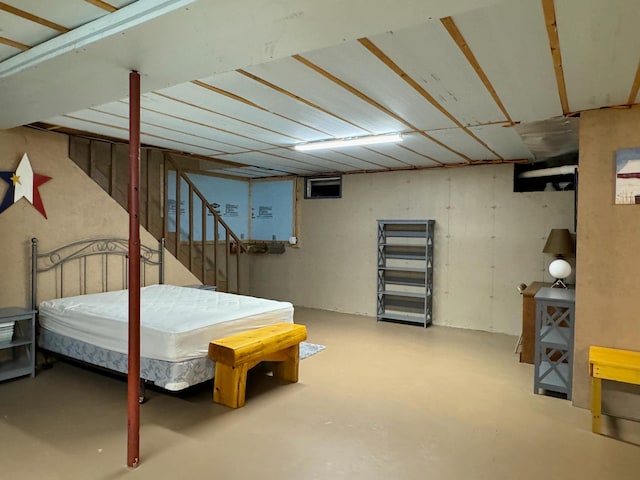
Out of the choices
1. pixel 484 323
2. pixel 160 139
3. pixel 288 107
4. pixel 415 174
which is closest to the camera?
pixel 288 107

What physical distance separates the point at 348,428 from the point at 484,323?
3.59 m

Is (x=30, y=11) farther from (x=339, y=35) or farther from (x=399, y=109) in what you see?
(x=399, y=109)

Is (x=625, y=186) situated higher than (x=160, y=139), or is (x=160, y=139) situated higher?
(x=160, y=139)

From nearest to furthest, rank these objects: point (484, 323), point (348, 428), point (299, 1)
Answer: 1. point (299, 1)
2. point (348, 428)
3. point (484, 323)

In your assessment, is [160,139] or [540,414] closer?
[540,414]

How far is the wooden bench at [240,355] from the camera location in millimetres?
3154

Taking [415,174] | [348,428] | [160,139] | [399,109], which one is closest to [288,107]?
[399,109]

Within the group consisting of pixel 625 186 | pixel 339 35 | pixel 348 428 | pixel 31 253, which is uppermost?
pixel 339 35

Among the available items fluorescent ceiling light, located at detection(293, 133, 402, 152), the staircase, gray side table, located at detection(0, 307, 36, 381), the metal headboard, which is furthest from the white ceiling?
gray side table, located at detection(0, 307, 36, 381)

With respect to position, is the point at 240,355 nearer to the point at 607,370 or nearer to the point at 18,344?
the point at 18,344

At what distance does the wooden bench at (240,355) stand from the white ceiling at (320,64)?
184 cm

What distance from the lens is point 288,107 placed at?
124 inches

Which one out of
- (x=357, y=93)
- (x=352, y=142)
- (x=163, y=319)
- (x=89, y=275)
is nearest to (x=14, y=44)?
(x=357, y=93)

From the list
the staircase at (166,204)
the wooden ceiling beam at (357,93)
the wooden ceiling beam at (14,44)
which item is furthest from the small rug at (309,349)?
the wooden ceiling beam at (14,44)
